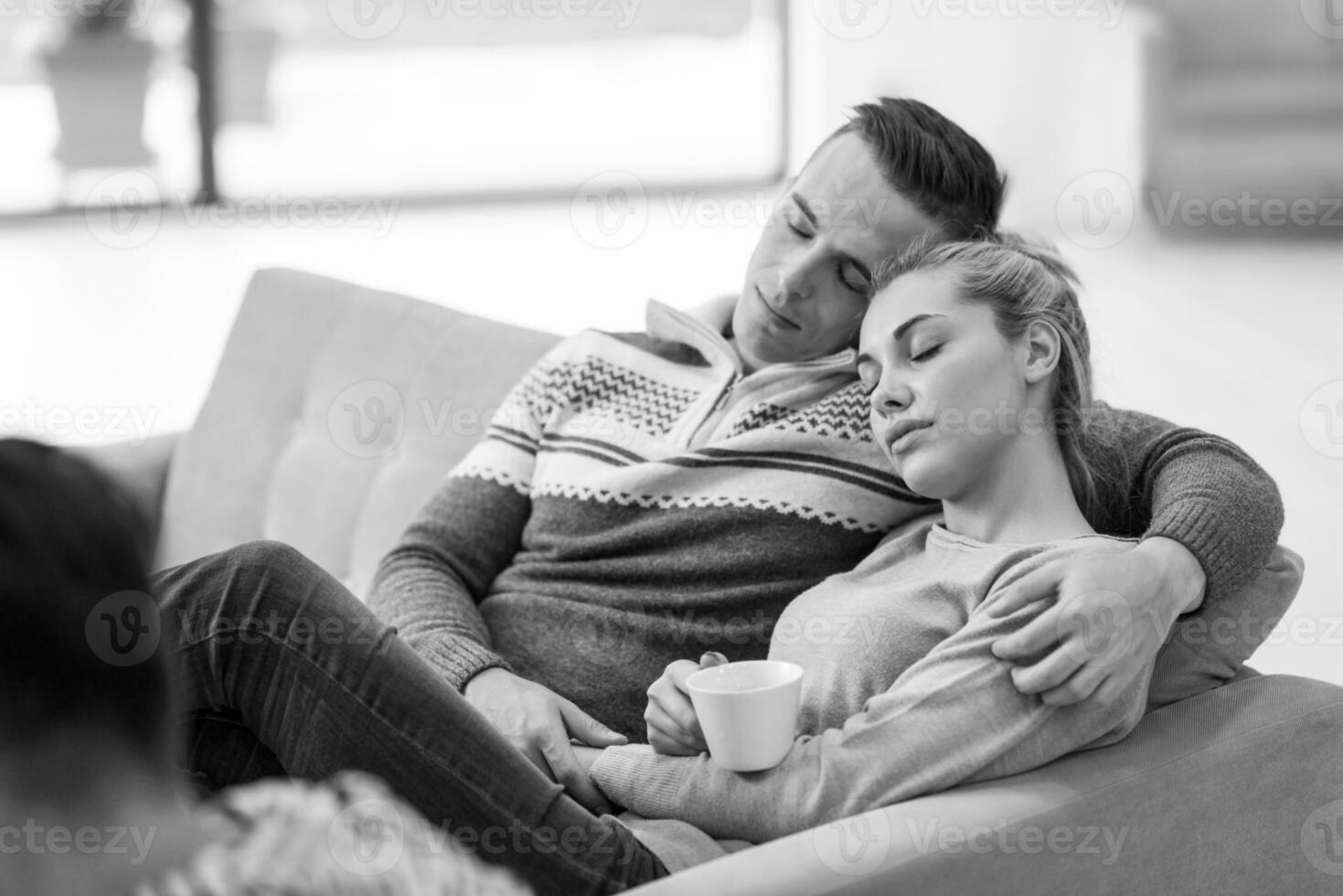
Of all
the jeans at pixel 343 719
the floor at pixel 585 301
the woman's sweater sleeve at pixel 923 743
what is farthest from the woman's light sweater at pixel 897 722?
the floor at pixel 585 301

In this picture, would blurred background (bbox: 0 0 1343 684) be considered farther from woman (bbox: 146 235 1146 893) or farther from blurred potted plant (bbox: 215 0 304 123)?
woman (bbox: 146 235 1146 893)

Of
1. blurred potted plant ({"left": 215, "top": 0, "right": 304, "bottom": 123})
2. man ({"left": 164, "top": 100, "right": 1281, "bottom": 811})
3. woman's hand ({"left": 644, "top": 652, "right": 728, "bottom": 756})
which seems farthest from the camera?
blurred potted plant ({"left": 215, "top": 0, "right": 304, "bottom": 123})

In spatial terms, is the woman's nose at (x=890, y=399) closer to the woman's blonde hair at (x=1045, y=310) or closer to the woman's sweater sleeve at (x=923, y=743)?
the woman's blonde hair at (x=1045, y=310)

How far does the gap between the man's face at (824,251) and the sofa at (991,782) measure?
1.28ft

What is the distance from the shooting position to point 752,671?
4.10 feet

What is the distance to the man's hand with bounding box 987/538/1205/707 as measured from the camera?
121cm

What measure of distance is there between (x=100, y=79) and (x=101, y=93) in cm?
6

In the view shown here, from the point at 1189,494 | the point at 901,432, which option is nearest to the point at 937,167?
the point at 901,432

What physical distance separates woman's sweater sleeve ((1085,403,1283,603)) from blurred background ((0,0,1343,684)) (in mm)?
3043

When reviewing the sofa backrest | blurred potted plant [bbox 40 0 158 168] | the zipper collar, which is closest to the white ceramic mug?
the zipper collar

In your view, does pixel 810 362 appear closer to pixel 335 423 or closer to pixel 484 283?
pixel 335 423

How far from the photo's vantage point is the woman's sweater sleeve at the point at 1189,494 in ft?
4.39

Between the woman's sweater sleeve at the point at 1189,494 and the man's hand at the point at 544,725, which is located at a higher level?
the woman's sweater sleeve at the point at 1189,494

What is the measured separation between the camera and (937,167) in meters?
1.66
